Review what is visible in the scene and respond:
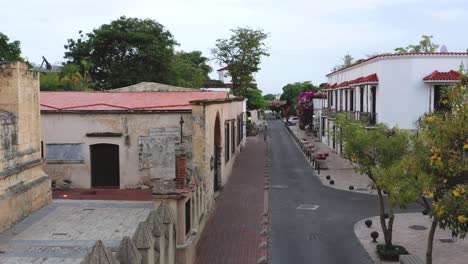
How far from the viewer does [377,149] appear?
1514 centimetres

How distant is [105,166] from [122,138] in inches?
65.2

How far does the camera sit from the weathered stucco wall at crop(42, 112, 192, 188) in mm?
22391

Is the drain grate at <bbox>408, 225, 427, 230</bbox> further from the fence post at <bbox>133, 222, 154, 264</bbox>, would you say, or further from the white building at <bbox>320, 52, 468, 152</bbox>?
the white building at <bbox>320, 52, 468, 152</bbox>

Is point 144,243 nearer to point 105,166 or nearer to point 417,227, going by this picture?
point 417,227

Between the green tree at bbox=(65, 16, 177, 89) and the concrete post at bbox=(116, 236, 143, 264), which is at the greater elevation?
the green tree at bbox=(65, 16, 177, 89)

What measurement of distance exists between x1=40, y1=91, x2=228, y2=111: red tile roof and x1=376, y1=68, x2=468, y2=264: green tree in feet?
42.6

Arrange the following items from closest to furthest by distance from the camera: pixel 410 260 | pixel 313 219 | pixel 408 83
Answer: pixel 410 260
pixel 313 219
pixel 408 83

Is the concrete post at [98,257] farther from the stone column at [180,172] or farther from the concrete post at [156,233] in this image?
the stone column at [180,172]

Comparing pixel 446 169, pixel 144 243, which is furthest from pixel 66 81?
pixel 446 169

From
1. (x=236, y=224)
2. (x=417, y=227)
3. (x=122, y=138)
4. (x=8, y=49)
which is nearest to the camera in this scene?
(x=417, y=227)

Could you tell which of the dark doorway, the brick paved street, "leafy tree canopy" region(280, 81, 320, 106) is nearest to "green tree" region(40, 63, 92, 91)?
the brick paved street

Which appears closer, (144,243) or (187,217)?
(144,243)

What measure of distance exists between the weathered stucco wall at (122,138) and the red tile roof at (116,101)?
1.57 ft

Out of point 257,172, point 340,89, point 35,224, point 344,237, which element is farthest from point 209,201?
point 340,89
